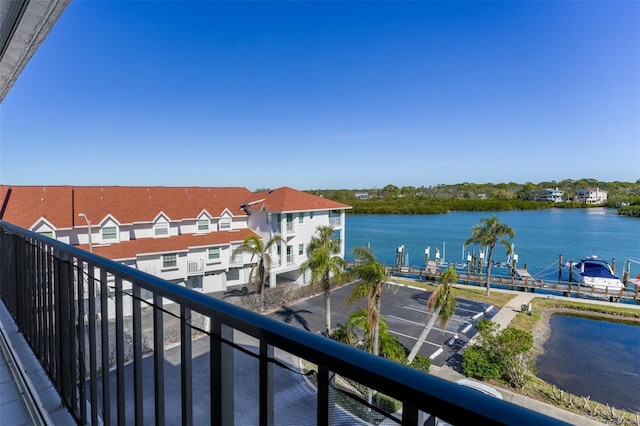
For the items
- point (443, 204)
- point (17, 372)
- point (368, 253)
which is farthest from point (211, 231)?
point (443, 204)

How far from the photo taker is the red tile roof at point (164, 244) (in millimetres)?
15530

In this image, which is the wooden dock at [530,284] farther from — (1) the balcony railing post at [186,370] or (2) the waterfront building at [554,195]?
(2) the waterfront building at [554,195]

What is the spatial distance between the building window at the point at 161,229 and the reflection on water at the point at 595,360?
17.8 m

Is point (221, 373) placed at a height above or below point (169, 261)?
above

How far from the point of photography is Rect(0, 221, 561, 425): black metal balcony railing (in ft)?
1.75

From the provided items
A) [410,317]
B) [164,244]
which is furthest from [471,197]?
[164,244]

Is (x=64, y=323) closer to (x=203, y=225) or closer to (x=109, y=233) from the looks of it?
(x=109, y=233)

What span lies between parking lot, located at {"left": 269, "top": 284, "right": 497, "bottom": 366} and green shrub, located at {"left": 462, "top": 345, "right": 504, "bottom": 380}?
695 mm

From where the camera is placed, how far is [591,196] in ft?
264

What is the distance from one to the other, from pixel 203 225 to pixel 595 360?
19.1 metres

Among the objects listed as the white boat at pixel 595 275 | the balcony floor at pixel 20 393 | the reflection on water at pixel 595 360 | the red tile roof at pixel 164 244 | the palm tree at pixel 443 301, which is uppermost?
the balcony floor at pixel 20 393

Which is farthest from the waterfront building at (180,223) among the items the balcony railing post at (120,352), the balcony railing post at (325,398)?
the balcony railing post at (325,398)

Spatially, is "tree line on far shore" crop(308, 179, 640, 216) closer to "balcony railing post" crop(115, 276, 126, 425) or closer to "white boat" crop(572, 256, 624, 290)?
"white boat" crop(572, 256, 624, 290)

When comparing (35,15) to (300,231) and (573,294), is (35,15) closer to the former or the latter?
(300,231)
